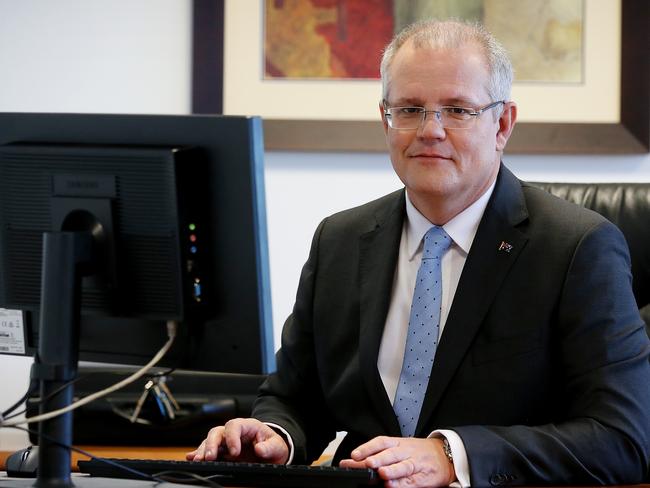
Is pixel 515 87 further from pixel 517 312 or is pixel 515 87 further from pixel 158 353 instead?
pixel 158 353

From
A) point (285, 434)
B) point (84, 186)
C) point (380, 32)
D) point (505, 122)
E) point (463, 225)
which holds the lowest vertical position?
point (285, 434)

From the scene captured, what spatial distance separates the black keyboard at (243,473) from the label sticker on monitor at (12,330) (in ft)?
0.71

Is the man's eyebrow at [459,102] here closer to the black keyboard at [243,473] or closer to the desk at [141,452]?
the black keyboard at [243,473]

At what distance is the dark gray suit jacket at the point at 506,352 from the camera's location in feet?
5.29

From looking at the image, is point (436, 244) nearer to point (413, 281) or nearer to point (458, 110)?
point (413, 281)

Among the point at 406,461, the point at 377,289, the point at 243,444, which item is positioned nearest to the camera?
the point at 406,461

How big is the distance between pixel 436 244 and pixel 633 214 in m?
0.49

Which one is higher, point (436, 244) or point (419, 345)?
point (436, 244)

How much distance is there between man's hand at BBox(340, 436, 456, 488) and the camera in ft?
4.70

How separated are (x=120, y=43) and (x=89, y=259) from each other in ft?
5.51

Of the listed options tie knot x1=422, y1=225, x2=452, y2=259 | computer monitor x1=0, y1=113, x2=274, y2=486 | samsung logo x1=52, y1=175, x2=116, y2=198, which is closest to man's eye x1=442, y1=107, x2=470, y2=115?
tie knot x1=422, y1=225, x2=452, y2=259

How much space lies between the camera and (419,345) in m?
1.86

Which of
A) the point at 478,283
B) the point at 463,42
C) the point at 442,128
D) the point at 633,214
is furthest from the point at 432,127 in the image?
the point at 633,214

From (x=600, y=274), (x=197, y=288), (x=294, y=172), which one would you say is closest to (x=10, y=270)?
(x=197, y=288)
